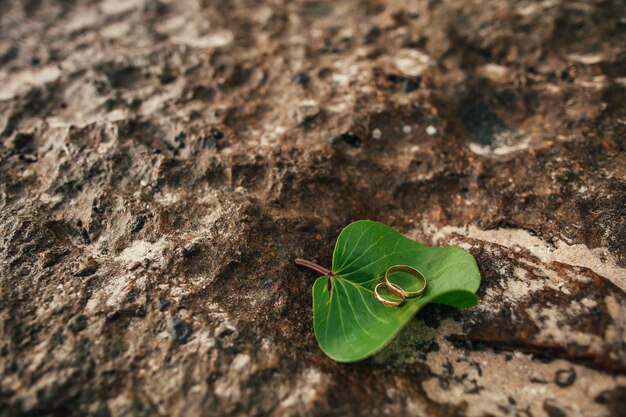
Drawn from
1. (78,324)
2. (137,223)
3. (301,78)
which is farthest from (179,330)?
(301,78)

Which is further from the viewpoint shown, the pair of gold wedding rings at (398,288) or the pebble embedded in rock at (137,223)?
the pebble embedded in rock at (137,223)

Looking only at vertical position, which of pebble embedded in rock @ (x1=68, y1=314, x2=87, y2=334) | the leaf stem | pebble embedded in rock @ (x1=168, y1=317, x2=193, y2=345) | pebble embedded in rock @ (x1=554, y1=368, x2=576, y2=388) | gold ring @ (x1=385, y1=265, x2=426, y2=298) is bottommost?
pebble embedded in rock @ (x1=554, y1=368, x2=576, y2=388)

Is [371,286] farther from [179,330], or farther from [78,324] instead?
[78,324]

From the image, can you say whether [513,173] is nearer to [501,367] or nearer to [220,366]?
[501,367]

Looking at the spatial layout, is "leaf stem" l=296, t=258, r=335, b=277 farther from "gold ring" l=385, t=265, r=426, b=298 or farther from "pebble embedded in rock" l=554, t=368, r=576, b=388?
"pebble embedded in rock" l=554, t=368, r=576, b=388

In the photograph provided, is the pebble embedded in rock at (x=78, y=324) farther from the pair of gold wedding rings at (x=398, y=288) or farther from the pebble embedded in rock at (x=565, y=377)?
the pebble embedded in rock at (x=565, y=377)

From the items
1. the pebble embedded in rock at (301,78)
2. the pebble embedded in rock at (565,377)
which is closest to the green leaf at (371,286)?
the pebble embedded in rock at (565,377)

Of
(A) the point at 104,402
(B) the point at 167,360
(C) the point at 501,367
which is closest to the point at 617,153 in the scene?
(C) the point at 501,367

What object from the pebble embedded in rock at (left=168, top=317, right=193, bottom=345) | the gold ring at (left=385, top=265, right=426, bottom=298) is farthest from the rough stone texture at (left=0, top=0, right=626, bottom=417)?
the gold ring at (left=385, top=265, right=426, bottom=298)
